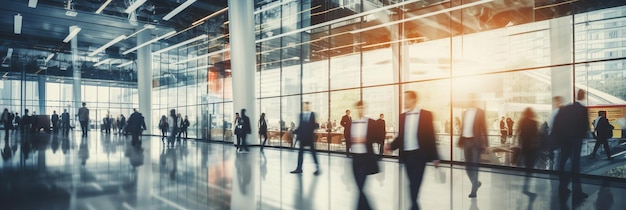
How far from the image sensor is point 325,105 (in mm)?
14695

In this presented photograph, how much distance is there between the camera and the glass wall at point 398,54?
35.1 ft

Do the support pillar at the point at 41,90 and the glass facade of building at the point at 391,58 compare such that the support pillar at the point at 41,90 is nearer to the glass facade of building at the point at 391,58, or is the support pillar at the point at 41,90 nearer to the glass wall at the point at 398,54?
the glass facade of building at the point at 391,58

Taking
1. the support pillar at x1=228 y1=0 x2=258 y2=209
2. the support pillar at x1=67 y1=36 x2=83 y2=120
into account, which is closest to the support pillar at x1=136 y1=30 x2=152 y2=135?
the support pillar at x1=67 y1=36 x2=83 y2=120

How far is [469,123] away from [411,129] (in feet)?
7.04

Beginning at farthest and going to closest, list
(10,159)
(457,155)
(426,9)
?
(457,155) < (426,9) < (10,159)

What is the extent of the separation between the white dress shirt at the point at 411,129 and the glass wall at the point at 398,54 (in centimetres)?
442

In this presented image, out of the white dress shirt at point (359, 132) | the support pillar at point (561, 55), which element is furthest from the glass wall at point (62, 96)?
the white dress shirt at point (359, 132)

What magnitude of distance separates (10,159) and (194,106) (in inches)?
520

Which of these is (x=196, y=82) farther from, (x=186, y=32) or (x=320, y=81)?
(x=320, y=81)

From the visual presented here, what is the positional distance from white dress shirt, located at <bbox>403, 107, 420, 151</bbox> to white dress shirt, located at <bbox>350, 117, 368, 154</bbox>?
1.89 feet

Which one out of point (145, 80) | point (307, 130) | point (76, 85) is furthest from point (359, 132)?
point (76, 85)

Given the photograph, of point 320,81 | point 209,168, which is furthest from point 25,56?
point 209,168

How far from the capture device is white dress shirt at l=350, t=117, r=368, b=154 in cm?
458

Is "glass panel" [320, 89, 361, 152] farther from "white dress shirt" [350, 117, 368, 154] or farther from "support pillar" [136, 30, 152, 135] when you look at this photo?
"support pillar" [136, 30, 152, 135]
